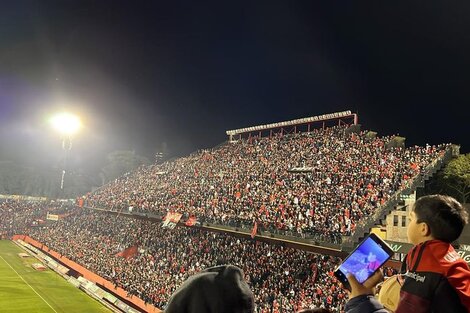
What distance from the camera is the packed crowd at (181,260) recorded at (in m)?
21.0

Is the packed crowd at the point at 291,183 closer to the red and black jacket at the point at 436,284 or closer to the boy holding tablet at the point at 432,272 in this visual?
the boy holding tablet at the point at 432,272

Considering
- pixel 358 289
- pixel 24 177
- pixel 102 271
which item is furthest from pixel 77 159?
pixel 358 289

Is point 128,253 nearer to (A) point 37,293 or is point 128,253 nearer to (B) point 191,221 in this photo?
(B) point 191,221

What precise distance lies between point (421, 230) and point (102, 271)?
3376 centimetres

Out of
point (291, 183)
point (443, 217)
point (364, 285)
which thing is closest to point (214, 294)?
point (364, 285)

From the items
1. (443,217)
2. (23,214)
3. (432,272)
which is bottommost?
(23,214)

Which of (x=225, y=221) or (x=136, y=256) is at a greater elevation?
(x=225, y=221)

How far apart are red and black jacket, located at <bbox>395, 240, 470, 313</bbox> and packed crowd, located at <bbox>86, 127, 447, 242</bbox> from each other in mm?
20123

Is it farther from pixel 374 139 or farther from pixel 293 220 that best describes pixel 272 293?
pixel 374 139

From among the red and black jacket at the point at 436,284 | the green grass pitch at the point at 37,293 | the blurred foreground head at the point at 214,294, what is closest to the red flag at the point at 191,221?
the green grass pitch at the point at 37,293

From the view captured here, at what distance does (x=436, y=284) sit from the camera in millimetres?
2436

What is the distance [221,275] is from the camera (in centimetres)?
203

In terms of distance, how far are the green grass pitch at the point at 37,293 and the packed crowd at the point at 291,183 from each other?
10784 millimetres

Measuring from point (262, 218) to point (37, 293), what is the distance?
17676 millimetres
